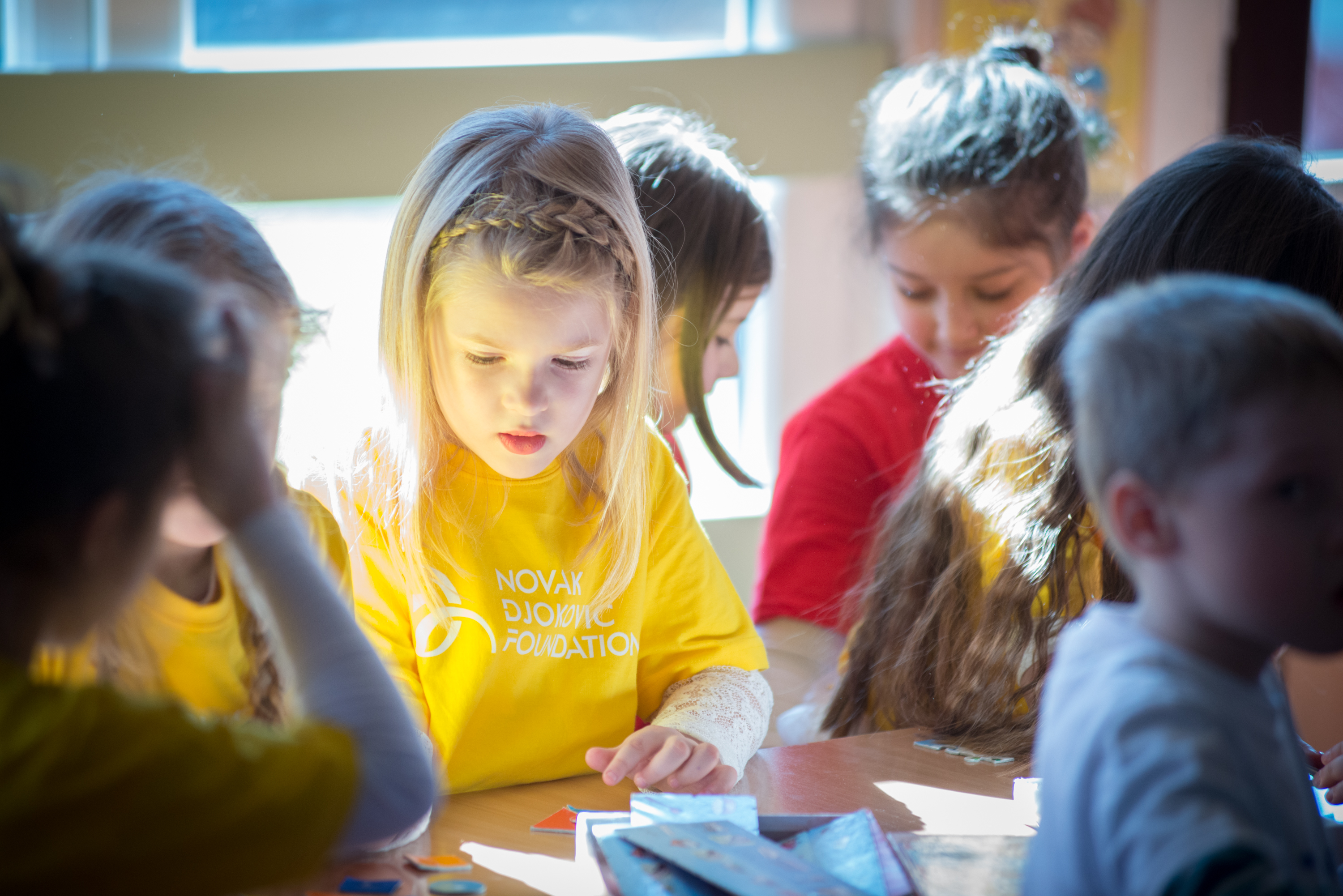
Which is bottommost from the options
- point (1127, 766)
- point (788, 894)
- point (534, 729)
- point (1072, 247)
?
point (534, 729)

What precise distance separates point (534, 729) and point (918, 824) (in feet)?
1.28

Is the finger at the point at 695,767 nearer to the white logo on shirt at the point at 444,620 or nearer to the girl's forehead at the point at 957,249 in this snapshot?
the white logo on shirt at the point at 444,620

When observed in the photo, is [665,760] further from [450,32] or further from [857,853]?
[450,32]

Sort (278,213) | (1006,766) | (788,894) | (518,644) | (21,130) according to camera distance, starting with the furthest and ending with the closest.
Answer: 1. (278,213)
2. (21,130)
3. (518,644)
4. (1006,766)
5. (788,894)

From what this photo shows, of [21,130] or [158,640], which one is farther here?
[21,130]

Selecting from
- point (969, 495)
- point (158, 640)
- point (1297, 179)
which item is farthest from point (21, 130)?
point (1297, 179)

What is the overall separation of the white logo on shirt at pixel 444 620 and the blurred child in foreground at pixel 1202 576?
0.65m

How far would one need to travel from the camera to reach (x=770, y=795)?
3.09 feet

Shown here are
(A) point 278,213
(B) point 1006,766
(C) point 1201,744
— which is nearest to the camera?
(C) point 1201,744

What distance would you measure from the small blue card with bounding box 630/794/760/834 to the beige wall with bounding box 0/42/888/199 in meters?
1.02

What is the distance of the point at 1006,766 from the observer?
99 cm

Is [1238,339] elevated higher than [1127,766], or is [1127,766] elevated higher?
[1238,339]

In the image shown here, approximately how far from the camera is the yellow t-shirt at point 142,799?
45 cm

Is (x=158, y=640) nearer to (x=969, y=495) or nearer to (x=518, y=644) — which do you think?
(x=518, y=644)
